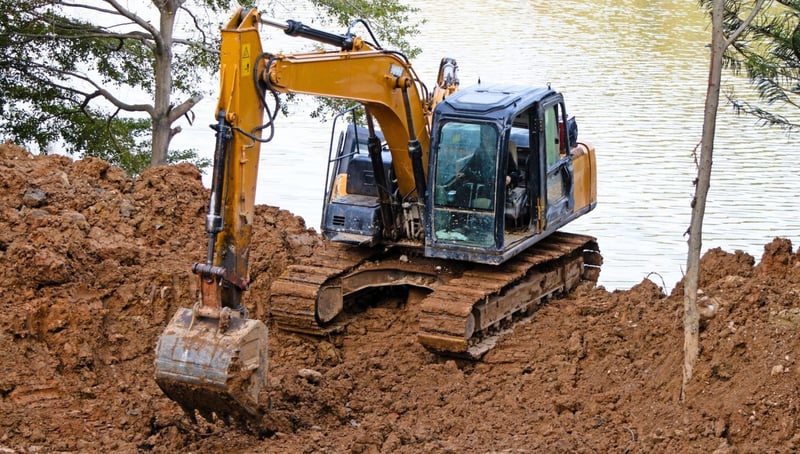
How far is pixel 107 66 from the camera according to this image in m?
18.6

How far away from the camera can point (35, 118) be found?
18484 millimetres

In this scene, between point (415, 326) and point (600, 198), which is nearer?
point (415, 326)

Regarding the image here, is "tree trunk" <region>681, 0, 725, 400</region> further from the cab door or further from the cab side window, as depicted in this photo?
the cab side window

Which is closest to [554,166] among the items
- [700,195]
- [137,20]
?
[700,195]

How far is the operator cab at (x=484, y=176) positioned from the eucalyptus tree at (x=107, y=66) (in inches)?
288

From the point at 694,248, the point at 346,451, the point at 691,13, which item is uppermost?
the point at 691,13

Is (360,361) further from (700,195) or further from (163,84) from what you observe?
(163,84)

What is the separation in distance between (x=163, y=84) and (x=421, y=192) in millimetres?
8172

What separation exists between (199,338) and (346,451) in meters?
1.38

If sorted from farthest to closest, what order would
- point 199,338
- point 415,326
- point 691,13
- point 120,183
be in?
point 691,13 → point 120,183 → point 415,326 → point 199,338

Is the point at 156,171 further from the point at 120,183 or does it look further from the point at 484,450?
the point at 484,450

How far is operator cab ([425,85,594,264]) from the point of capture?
1060 cm

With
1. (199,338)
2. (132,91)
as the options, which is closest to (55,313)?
(199,338)

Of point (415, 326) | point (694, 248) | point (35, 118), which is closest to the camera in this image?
point (694, 248)
